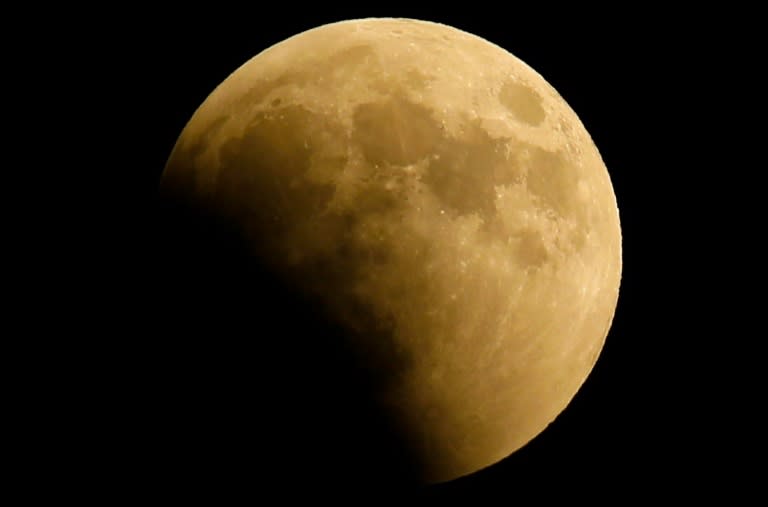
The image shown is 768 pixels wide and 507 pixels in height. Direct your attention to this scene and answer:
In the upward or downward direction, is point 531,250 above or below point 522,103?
below

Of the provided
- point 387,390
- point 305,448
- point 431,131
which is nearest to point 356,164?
point 431,131

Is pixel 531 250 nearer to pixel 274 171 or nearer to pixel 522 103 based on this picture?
pixel 522 103

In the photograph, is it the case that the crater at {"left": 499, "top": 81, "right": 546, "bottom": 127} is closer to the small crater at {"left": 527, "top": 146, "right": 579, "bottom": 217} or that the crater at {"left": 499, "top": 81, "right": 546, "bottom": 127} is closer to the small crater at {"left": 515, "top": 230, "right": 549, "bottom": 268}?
the small crater at {"left": 527, "top": 146, "right": 579, "bottom": 217}

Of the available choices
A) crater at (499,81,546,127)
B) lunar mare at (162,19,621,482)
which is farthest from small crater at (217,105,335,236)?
crater at (499,81,546,127)

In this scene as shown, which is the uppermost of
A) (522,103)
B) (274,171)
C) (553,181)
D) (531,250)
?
(522,103)

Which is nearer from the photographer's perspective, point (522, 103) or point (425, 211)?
point (425, 211)

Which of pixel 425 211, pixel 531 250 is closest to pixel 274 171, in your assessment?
pixel 425 211

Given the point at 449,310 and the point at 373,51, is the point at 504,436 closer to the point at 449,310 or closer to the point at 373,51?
the point at 449,310

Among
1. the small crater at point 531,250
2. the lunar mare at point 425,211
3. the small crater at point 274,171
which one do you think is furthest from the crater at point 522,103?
the small crater at point 274,171
